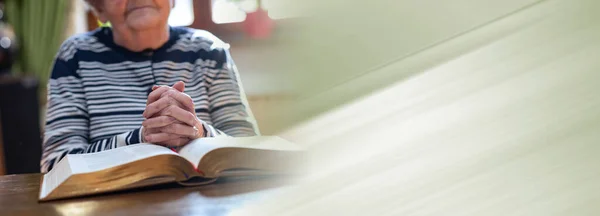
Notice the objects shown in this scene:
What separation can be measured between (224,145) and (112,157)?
5.8 inches

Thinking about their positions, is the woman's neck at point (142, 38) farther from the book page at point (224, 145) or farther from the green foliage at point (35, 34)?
the green foliage at point (35, 34)

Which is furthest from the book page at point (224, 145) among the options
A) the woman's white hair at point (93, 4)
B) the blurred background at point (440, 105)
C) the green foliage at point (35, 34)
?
the green foliage at point (35, 34)

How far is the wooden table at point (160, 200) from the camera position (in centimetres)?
59

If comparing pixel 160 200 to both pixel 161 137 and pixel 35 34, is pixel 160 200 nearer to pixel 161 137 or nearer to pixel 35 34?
pixel 161 137

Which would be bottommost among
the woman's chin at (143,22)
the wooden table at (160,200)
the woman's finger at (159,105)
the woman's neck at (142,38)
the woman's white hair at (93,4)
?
the wooden table at (160,200)

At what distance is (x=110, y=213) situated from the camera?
1.91 feet

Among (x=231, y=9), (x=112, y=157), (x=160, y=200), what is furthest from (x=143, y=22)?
(x=160, y=200)

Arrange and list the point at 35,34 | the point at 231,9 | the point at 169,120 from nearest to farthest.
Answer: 1. the point at 169,120
2. the point at 231,9
3. the point at 35,34

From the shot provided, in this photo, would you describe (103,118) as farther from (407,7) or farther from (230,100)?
(407,7)

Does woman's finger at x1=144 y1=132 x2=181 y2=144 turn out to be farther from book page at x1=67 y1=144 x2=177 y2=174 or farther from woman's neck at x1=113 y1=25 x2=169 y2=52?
woman's neck at x1=113 y1=25 x2=169 y2=52

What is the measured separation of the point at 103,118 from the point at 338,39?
0.56 meters

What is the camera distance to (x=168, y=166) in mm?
680

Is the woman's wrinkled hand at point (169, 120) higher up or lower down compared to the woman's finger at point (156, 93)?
lower down

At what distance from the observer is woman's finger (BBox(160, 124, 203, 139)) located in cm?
79
